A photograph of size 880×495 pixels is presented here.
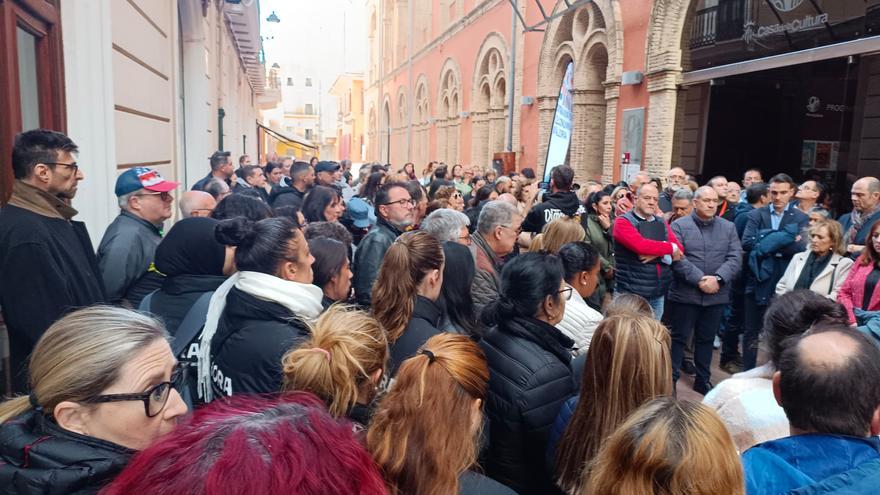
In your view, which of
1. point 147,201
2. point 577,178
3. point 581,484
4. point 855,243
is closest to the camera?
point 581,484

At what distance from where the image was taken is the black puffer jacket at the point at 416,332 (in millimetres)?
2777

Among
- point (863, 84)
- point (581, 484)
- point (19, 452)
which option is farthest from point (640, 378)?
point (863, 84)

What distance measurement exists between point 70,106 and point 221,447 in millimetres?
4187

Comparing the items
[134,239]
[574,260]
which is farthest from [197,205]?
[574,260]

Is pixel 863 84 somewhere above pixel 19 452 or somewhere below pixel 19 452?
above

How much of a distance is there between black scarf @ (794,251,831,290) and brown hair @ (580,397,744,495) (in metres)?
4.16

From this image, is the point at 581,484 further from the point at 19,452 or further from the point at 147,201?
the point at 147,201

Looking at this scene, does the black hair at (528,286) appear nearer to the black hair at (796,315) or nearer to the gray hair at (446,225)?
the black hair at (796,315)

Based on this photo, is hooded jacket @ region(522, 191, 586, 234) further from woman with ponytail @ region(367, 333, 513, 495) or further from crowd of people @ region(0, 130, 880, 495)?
woman with ponytail @ region(367, 333, 513, 495)

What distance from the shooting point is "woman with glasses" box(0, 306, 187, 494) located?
4.22ft

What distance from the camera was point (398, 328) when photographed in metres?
2.85

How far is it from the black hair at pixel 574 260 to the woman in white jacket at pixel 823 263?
253cm

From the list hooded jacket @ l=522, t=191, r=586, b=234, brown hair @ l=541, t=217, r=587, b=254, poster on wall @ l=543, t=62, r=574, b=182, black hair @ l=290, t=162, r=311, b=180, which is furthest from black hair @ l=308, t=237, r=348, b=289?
poster on wall @ l=543, t=62, r=574, b=182

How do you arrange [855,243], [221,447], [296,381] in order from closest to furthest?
1. [221,447]
2. [296,381]
3. [855,243]
